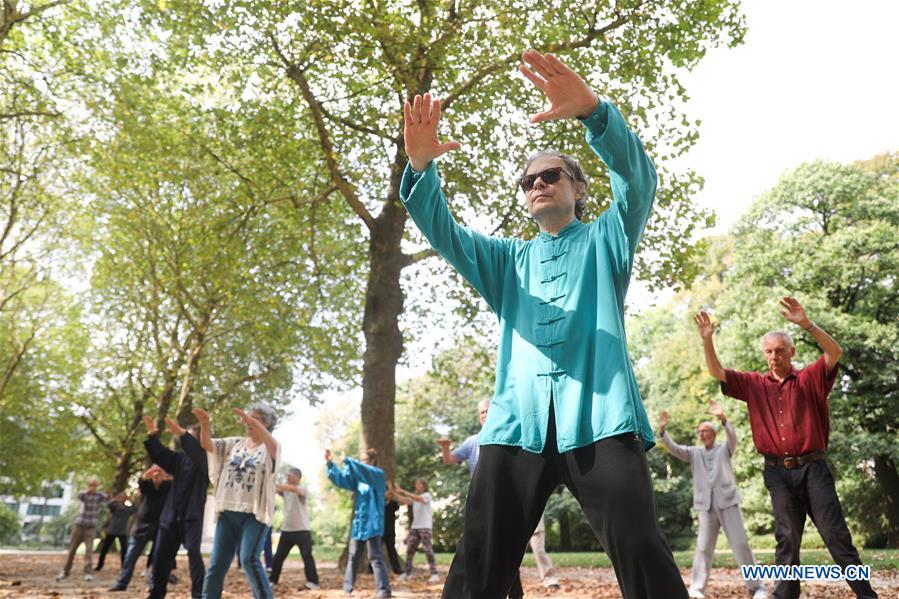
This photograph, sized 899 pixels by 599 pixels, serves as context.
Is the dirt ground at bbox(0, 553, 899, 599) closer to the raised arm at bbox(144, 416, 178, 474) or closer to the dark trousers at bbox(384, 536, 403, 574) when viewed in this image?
the dark trousers at bbox(384, 536, 403, 574)

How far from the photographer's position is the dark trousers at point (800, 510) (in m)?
6.16

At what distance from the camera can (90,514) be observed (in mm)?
16828

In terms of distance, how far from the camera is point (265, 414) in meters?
8.02

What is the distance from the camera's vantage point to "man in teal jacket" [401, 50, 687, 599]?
267 cm

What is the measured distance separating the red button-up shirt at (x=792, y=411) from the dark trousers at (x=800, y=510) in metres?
0.19

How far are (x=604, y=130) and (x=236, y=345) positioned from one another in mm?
28257

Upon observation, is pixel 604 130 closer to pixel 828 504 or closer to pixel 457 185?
pixel 828 504

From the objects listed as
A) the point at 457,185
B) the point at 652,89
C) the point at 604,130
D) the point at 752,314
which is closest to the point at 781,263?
the point at 752,314

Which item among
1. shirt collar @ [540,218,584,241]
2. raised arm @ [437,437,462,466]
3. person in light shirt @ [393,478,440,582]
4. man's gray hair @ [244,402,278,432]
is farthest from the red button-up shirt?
person in light shirt @ [393,478,440,582]

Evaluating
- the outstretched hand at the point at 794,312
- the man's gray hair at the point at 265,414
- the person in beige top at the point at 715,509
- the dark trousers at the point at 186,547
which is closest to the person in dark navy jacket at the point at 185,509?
the dark trousers at the point at 186,547

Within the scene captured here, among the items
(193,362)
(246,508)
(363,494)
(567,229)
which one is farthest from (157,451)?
(193,362)

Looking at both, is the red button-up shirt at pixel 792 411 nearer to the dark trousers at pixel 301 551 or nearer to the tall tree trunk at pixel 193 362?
the dark trousers at pixel 301 551

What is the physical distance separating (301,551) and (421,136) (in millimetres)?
12231

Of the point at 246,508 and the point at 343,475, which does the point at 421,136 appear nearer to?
the point at 246,508
